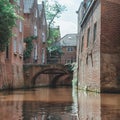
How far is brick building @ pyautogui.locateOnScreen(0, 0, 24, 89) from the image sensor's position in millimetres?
38094

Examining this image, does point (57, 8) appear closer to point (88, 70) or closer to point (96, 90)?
point (88, 70)

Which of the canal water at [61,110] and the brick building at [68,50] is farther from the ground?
the brick building at [68,50]

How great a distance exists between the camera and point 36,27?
6575 centimetres

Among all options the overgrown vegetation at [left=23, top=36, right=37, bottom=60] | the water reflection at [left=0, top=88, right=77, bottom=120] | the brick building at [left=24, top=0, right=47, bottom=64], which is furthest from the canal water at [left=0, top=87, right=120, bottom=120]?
the brick building at [left=24, top=0, right=47, bottom=64]

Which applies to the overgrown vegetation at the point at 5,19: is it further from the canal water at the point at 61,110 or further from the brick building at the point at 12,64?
the canal water at the point at 61,110

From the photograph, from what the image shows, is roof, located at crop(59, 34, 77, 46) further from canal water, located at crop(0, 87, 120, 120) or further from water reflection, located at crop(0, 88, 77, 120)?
canal water, located at crop(0, 87, 120, 120)

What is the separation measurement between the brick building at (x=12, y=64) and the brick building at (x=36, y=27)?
1062cm

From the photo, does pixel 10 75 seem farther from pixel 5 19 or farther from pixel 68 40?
pixel 68 40

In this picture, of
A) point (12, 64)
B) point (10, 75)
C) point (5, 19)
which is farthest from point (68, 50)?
point (5, 19)

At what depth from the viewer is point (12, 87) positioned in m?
41.1

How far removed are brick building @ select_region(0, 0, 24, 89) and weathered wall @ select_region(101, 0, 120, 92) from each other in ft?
44.6

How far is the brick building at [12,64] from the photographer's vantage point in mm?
→ 38094

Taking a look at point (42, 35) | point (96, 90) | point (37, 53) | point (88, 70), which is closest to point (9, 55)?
point (88, 70)

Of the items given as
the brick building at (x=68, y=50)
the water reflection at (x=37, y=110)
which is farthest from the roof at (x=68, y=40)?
the water reflection at (x=37, y=110)
